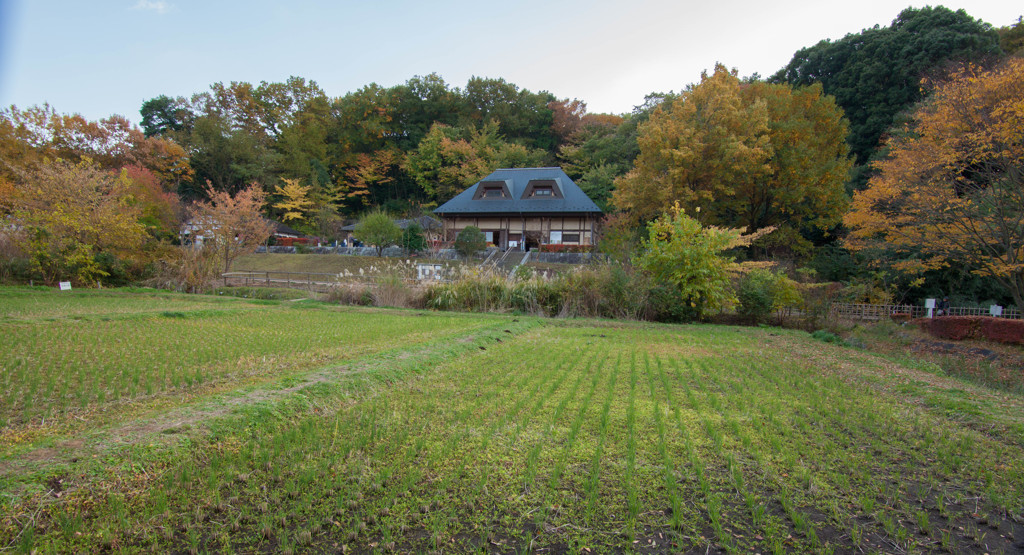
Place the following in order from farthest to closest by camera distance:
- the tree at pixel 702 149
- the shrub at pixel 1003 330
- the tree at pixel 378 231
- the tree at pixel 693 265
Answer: the tree at pixel 378 231, the tree at pixel 702 149, the tree at pixel 693 265, the shrub at pixel 1003 330

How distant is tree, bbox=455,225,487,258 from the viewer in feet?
89.4

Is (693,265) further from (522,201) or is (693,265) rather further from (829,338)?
(522,201)

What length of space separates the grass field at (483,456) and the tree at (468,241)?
21645 millimetres

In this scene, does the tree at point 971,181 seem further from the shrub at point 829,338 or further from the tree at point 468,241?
the tree at point 468,241

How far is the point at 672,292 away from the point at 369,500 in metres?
10.8

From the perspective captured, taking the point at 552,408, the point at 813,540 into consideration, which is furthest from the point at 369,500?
the point at 813,540

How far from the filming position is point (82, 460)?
8.10ft

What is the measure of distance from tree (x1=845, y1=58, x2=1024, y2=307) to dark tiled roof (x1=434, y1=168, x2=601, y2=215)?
20.7 m

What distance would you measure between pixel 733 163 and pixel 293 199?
36.1m

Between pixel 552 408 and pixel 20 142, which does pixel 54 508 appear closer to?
pixel 552 408

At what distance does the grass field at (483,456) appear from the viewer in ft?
6.90

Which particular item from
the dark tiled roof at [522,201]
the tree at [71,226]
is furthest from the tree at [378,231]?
the tree at [71,226]

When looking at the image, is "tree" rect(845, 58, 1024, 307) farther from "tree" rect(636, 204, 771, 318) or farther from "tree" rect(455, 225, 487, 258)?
"tree" rect(455, 225, 487, 258)

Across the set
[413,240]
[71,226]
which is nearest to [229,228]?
[71,226]
